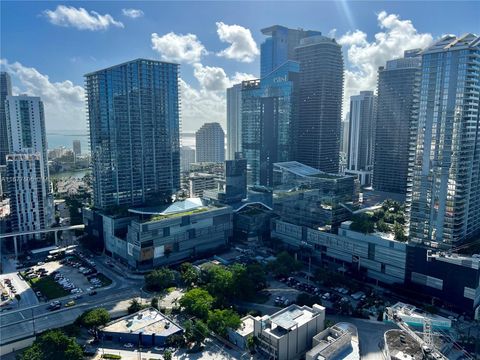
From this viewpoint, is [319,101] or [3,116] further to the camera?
[3,116]

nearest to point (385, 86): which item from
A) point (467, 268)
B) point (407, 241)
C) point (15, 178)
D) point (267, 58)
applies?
point (267, 58)

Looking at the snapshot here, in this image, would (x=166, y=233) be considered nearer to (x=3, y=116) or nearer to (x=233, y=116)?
(x=3, y=116)

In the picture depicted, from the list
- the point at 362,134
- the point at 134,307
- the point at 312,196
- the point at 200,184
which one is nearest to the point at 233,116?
the point at 200,184

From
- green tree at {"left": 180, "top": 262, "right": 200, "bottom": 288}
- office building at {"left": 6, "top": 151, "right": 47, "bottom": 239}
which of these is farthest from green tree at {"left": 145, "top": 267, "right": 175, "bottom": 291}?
office building at {"left": 6, "top": 151, "right": 47, "bottom": 239}

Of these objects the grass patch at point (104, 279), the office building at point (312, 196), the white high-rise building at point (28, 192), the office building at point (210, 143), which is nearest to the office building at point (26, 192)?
the white high-rise building at point (28, 192)

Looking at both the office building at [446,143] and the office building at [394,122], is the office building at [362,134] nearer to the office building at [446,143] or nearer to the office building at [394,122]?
the office building at [394,122]

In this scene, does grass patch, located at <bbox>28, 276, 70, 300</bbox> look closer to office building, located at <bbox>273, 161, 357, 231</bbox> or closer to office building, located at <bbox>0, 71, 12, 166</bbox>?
office building, located at <bbox>273, 161, 357, 231</bbox>

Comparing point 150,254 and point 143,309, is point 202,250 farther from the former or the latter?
point 143,309
